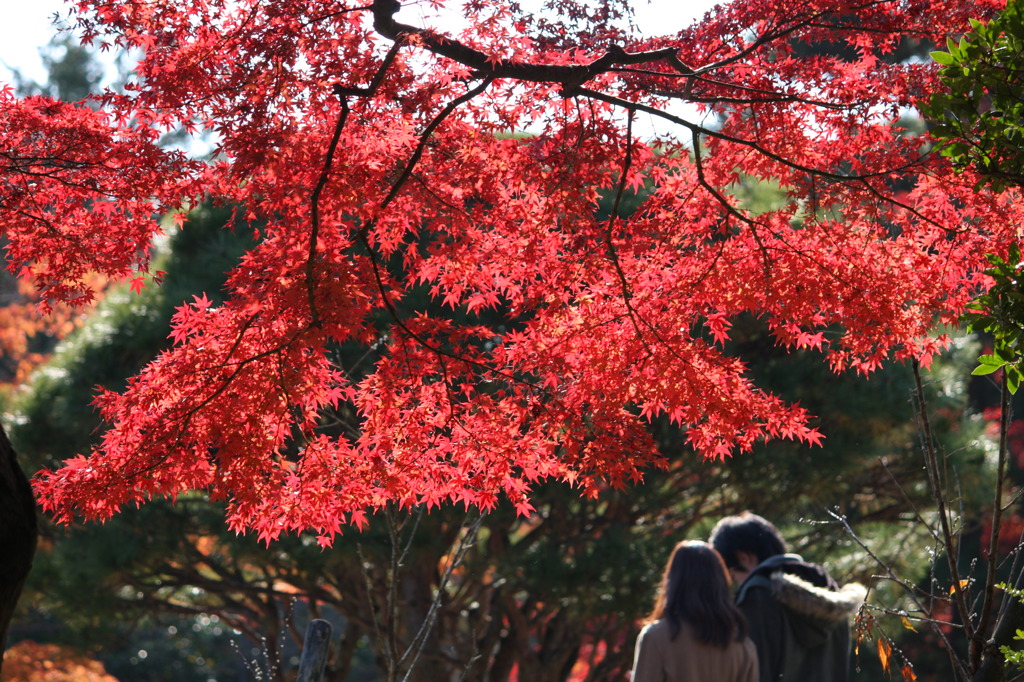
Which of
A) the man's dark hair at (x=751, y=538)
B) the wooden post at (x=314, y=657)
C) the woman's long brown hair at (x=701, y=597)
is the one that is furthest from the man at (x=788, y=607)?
the wooden post at (x=314, y=657)

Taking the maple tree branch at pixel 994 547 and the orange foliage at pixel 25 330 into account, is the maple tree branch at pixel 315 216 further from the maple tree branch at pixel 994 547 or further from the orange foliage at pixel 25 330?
the orange foliage at pixel 25 330

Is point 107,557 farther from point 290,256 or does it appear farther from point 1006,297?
point 1006,297

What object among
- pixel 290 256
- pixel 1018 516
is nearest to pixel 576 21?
pixel 290 256

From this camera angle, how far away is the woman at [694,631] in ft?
10.4

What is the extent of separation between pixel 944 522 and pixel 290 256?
84.1 inches

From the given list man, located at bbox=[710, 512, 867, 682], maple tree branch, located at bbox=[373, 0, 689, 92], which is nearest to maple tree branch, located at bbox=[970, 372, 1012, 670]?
man, located at bbox=[710, 512, 867, 682]

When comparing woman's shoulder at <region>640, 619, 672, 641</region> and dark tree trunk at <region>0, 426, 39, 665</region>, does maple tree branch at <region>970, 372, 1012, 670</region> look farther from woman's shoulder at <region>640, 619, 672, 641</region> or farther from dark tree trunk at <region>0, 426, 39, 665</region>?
dark tree trunk at <region>0, 426, 39, 665</region>

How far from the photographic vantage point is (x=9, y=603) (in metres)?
3.01

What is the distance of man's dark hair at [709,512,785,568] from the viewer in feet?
12.8

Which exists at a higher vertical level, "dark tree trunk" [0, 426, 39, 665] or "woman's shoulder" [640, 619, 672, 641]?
"dark tree trunk" [0, 426, 39, 665]

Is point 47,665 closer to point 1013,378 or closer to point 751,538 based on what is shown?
point 751,538

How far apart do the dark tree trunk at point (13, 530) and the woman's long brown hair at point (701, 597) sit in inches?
82.2

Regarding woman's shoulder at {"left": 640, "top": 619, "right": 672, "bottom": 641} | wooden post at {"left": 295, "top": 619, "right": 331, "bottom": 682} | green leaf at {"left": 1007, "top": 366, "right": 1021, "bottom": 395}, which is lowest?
wooden post at {"left": 295, "top": 619, "right": 331, "bottom": 682}

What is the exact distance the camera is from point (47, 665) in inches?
426
